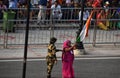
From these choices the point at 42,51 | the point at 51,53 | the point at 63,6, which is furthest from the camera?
the point at 63,6

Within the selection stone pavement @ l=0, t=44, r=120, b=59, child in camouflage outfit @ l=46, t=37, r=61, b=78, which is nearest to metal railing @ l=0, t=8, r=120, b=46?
stone pavement @ l=0, t=44, r=120, b=59

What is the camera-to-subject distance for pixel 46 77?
14.8 meters

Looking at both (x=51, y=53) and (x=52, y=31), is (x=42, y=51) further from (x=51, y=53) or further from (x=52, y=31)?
(x=51, y=53)

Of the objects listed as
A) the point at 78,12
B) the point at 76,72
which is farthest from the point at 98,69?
the point at 78,12

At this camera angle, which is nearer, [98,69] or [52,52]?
[52,52]

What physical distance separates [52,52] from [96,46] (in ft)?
19.5

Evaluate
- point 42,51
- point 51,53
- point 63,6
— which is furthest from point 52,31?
point 63,6

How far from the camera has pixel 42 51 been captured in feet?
61.5

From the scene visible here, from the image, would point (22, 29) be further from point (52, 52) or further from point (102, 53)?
point (52, 52)

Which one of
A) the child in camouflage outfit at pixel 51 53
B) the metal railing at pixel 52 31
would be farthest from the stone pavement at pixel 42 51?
the child in camouflage outfit at pixel 51 53

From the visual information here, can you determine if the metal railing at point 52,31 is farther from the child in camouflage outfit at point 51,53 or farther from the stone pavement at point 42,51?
the child in camouflage outfit at point 51,53

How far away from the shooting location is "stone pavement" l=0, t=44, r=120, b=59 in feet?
58.4

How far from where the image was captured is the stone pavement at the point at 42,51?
17.8m

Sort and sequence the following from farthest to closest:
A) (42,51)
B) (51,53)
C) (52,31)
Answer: (52,31) < (42,51) < (51,53)
